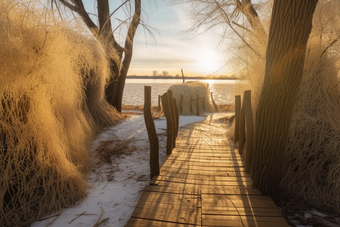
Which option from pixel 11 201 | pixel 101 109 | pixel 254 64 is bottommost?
pixel 11 201

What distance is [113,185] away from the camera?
146 inches

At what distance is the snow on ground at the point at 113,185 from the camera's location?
2.75m

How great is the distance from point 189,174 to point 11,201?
8.05 ft

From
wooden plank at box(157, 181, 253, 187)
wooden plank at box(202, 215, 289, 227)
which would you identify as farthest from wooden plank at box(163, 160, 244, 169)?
wooden plank at box(202, 215, 289, 227)

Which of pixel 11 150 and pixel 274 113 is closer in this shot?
pixel 11 150

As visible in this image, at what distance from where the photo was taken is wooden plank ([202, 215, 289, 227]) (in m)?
2.35

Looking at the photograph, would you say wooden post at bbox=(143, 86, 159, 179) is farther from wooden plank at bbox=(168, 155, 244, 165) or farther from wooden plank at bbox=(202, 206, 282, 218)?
wooden plank at bbox=(202, 206, 282, 218)

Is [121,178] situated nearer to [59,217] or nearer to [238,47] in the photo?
[59,217]

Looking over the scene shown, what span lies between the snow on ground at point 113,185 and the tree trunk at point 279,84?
6.28 ft

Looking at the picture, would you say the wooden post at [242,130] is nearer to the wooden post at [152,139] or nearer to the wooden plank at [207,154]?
the wooden plank at [207,154]

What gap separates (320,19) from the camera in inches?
154

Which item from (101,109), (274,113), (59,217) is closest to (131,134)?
(101,109)

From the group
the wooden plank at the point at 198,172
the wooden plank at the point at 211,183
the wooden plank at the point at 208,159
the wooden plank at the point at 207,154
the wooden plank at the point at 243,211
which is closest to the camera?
the wooden plank at the point at 243,211

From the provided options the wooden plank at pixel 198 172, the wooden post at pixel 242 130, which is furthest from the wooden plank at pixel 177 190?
the wooden post at pixel 242 130
